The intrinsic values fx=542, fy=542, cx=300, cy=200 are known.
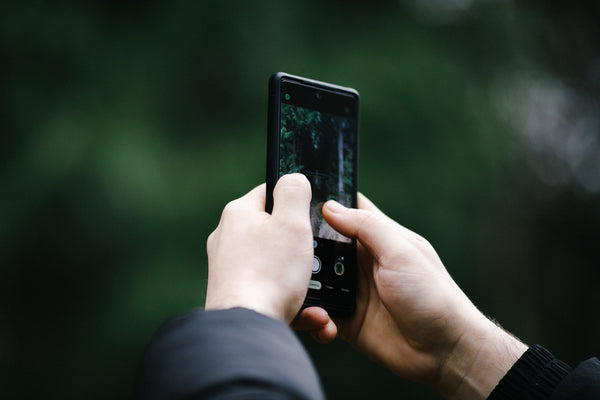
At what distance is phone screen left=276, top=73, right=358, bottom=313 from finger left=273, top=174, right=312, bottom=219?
18cm

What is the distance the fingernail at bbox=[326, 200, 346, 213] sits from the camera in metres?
1.48

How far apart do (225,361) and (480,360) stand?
3.13ft

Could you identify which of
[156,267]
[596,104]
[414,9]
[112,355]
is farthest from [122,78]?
[596,104]

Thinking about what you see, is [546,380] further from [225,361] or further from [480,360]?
[225,361]

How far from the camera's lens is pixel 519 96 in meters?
5.70

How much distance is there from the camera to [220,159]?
459 centimetres

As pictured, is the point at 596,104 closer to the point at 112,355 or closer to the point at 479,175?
the point at 479,175

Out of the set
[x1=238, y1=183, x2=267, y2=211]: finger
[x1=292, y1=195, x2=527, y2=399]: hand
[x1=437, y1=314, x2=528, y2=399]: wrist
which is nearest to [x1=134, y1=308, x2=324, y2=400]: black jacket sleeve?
[x1=238, y1=183, x2=267, y2=211]: finger

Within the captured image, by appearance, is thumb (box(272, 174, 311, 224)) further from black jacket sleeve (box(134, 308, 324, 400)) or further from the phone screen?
→ black jacket sleeve (box(134, 308, 324, 400))

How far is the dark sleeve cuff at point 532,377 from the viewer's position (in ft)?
3.90

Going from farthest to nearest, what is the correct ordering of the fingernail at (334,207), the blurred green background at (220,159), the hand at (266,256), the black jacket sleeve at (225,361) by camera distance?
the blurred green background at (220,159) < the fingernail at (334,207) < the hand at (266,256) < the black jacket sleeve at (225,361)

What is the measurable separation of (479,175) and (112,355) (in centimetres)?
360

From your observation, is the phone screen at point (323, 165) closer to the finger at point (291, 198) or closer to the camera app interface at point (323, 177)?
the camera app interface at point (323, 177)

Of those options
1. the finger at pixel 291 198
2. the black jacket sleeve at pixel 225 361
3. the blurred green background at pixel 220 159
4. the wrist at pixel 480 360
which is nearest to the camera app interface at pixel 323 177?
the finger at pixel 291 198
